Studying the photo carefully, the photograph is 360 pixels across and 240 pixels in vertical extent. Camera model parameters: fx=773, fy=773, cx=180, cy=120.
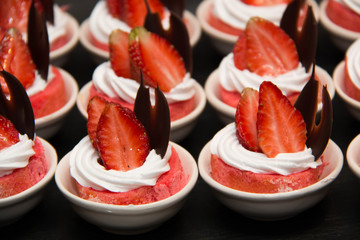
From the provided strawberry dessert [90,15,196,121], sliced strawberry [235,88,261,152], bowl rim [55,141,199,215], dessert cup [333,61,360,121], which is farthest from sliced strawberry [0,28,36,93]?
dessert cup [333,61,360,121]

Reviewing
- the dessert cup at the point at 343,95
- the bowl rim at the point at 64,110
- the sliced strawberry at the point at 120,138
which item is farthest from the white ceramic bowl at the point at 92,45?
the sliced strawberry at the point at 120,138

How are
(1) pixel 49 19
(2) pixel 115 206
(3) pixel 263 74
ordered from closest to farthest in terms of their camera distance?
(2) pixel 115 206
(3) pixel 263 74
(1) pixel 49 19

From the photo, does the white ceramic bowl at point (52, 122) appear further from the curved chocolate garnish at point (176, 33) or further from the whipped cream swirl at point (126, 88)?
the curved chocolate garnish at point (176, 33)

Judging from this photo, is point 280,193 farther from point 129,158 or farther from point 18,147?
point 18,147

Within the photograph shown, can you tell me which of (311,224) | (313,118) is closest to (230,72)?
(313,118)

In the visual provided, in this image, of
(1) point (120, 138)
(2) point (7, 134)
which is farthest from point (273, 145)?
(2) point (7, 134)

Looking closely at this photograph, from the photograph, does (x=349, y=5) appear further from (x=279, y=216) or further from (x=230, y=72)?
(x=279, y=216)

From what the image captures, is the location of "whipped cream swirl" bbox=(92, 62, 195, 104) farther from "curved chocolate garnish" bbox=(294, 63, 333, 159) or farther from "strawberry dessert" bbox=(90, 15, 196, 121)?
"curved chocolate garnish" bbox=(294, 63, 333, 159)
